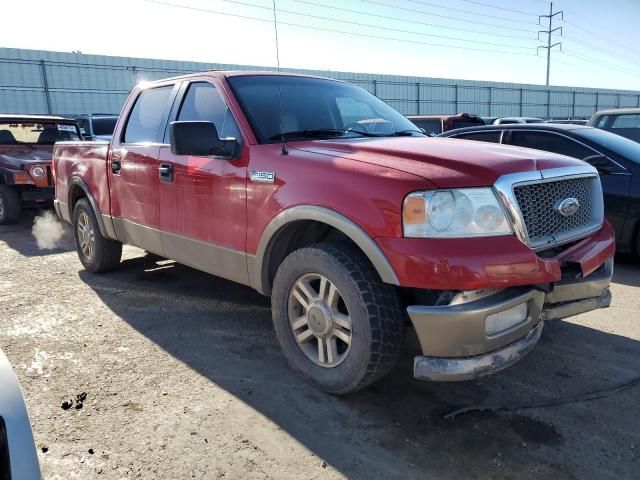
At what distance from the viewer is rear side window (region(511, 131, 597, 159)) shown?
5.91 meters

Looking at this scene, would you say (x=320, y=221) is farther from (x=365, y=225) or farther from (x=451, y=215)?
(x=451, y=215)

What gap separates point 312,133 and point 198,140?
779mm

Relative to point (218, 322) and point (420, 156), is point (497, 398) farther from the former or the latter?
point (218, 322)

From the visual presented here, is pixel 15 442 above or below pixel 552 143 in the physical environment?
below

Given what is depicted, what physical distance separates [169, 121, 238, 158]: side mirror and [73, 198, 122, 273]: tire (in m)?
2.48

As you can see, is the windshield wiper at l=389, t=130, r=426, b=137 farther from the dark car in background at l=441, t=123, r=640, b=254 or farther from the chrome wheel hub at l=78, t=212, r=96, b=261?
the chrome wheel hub at l=78, t=212, r=96, b=261

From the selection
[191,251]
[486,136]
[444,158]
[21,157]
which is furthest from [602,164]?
[21,157]

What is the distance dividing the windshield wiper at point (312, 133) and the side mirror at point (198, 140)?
31 centimetres

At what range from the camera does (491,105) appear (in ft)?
118

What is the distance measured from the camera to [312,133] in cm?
354

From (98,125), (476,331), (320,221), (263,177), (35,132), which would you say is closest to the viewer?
(476,331)

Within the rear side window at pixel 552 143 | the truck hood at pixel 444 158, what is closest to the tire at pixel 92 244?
the truck hood at pixel 444 158

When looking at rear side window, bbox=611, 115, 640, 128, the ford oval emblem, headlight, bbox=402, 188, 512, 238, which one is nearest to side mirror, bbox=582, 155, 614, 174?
the ford oval emblem

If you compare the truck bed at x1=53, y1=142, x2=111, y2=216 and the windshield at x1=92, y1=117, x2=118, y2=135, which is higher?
the windshield at x1=92, y1=117, x2=118, y2=135
